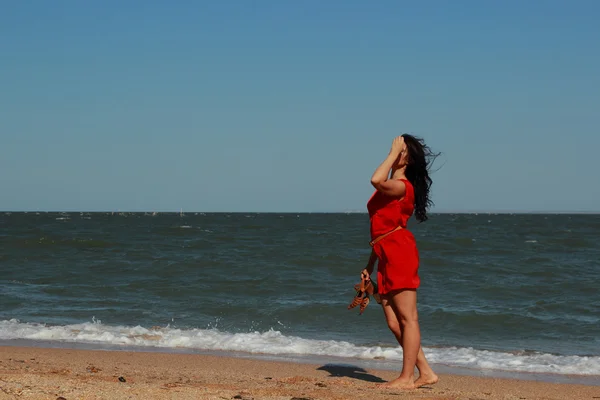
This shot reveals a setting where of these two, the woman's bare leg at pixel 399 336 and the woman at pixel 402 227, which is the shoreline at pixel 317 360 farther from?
the woman at pixel 402 227

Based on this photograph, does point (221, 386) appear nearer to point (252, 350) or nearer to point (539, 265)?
point (252, 350)

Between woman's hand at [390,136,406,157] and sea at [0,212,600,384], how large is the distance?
124 inches

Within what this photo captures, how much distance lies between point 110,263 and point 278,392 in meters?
14.0

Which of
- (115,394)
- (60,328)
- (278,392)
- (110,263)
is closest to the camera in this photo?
(115,394)

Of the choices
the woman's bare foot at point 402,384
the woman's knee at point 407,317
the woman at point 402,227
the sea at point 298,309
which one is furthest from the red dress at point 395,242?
the sea at point 298,309

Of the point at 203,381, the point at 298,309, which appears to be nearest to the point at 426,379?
the point at 203,381

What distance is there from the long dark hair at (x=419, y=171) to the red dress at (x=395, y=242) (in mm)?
63

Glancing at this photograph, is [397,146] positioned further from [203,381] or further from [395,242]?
[203,381]

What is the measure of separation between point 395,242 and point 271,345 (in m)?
4.03

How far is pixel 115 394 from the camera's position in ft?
14.0

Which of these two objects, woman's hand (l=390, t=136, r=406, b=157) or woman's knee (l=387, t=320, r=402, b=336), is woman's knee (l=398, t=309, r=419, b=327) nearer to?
woman's knee (l=387, t=320, r=402, b=336)

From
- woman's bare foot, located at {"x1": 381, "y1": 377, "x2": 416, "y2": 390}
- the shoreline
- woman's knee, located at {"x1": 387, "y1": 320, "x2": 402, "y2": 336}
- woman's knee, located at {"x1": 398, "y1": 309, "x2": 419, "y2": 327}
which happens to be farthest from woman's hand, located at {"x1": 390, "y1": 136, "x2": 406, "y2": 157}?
the shoreline

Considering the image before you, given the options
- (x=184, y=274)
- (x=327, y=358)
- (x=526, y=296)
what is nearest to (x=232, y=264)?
(x=184, y=274)

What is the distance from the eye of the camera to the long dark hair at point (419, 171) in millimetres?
4750
